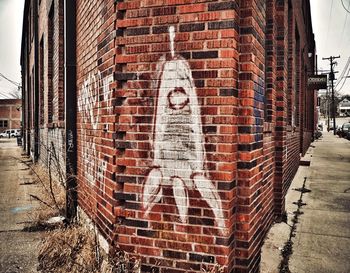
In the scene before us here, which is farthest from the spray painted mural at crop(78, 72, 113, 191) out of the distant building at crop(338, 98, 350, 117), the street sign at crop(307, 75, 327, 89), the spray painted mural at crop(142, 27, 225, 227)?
the distant building at crop(338, 98, 350, 117)

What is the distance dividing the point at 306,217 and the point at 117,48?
389 cm

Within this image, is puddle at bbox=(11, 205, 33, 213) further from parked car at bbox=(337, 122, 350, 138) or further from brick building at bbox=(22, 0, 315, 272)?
parked car at bbox=(337, 122, 350, 138)

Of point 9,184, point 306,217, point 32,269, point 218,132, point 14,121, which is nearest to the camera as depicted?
point 218,132

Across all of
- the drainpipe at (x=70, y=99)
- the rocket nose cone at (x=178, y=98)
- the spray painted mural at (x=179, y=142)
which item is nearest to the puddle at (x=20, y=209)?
the drainpipe at (x=70, y=99)

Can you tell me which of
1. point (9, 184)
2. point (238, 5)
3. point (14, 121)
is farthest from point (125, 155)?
point (14, 121)

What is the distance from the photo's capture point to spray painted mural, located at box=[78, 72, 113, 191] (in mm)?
3642

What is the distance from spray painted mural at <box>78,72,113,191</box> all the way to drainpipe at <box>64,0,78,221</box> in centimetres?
22

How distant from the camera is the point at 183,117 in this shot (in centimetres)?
299

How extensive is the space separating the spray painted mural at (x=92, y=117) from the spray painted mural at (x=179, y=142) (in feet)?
2.02

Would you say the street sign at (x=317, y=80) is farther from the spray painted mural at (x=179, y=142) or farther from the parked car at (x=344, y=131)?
the parked car at (x=344, y=131)

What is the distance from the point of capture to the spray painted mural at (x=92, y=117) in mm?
3642

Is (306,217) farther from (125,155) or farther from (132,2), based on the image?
(132,2)

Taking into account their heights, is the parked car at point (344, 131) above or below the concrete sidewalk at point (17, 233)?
above

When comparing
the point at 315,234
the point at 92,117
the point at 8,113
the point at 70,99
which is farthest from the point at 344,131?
the point at 8,113
